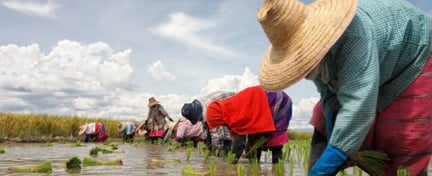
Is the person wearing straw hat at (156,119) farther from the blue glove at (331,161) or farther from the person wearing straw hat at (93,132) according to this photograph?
the blue glove at (331,161)

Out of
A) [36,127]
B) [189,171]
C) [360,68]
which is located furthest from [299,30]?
[36,127]

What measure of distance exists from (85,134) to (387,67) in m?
13.3

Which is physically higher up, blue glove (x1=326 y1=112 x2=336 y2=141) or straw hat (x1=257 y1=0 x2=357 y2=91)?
straw hat (x1=257 y1=0 x2=357 y2=91)

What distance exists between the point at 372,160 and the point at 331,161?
14.1 inches

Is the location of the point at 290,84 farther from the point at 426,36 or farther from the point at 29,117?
the point at 29,117

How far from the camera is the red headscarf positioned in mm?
5785

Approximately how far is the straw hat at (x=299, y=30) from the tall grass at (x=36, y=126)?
11411mm

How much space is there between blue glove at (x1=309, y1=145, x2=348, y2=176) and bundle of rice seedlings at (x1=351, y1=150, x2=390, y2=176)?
208 millimetres

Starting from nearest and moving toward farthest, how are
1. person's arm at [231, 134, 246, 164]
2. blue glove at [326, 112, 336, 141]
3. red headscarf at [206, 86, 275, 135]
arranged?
blue glove at [326, 112, 336, 141]
red headscarf at [206, 86, 275, 135]
person's arm at [231, 134, 246, 164]

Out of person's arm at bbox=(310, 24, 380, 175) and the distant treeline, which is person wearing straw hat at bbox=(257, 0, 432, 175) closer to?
person's arm at bbox=(310, 24, 380, 175)

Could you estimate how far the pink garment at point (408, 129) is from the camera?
7.52 feet

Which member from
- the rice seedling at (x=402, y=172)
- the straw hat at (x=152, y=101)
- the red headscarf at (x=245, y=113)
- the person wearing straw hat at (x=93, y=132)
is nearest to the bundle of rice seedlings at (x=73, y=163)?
the red headscarf at (x=245, y=113)

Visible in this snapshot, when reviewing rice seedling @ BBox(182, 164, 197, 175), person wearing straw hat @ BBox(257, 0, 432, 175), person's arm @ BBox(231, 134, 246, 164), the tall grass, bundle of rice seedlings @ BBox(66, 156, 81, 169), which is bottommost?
rice seedling @ BBox(182, 164, 197, 175)

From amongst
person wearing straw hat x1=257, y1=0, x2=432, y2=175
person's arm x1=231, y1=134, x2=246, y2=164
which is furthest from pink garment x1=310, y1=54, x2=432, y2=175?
person's arm x1=231, y1=134, x2=246, y2=164
